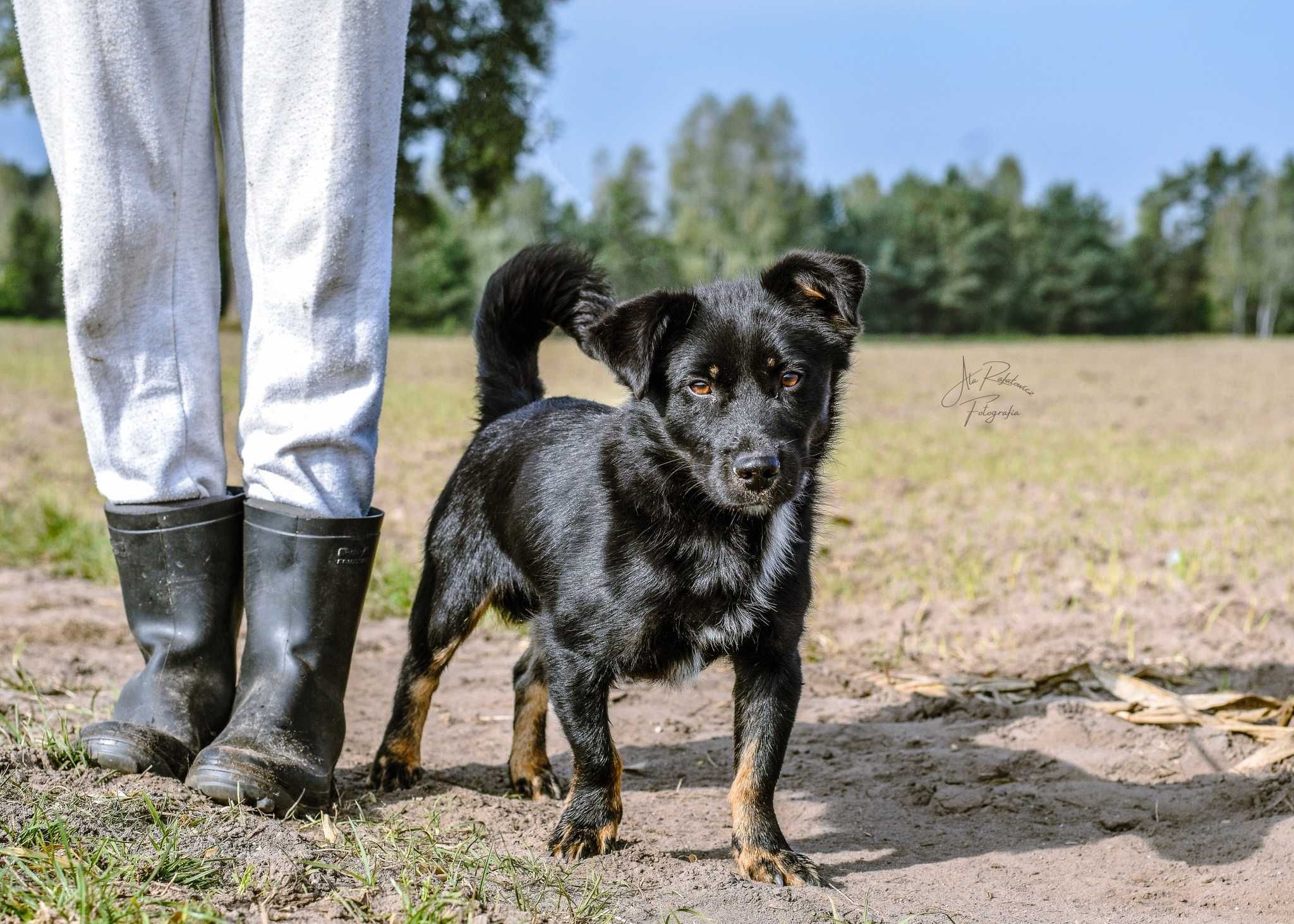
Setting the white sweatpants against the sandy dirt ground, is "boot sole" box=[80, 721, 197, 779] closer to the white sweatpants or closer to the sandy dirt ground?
the sandy dirt ground

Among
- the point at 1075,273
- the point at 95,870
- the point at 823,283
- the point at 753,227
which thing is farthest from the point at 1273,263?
the point at 95,870

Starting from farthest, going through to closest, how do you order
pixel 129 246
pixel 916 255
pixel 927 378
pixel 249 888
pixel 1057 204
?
pixel 1057 204
pixel 916 255
pixel 927 378
pixel 129 246
pixel 249 888

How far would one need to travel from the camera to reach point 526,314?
398cm

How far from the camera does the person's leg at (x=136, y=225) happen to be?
106 inches

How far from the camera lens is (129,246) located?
2.77 metres

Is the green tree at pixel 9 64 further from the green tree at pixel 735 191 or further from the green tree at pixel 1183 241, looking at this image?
the green tree at pixel 1183 241

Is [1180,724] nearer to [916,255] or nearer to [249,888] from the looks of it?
[249,888]

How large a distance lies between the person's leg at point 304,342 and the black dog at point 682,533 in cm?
55

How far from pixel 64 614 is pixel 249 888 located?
11.9 ft

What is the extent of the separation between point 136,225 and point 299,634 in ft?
3.50

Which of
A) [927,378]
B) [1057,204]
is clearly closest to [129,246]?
[927,378]

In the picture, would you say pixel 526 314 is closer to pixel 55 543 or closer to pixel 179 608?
pixel 179 608

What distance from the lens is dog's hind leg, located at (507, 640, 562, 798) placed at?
3.53 metres

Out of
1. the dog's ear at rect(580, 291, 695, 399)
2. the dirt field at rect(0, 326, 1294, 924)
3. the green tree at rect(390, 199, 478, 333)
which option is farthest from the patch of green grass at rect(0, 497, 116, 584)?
the green tree at rect(390, 199, 478, 333)
